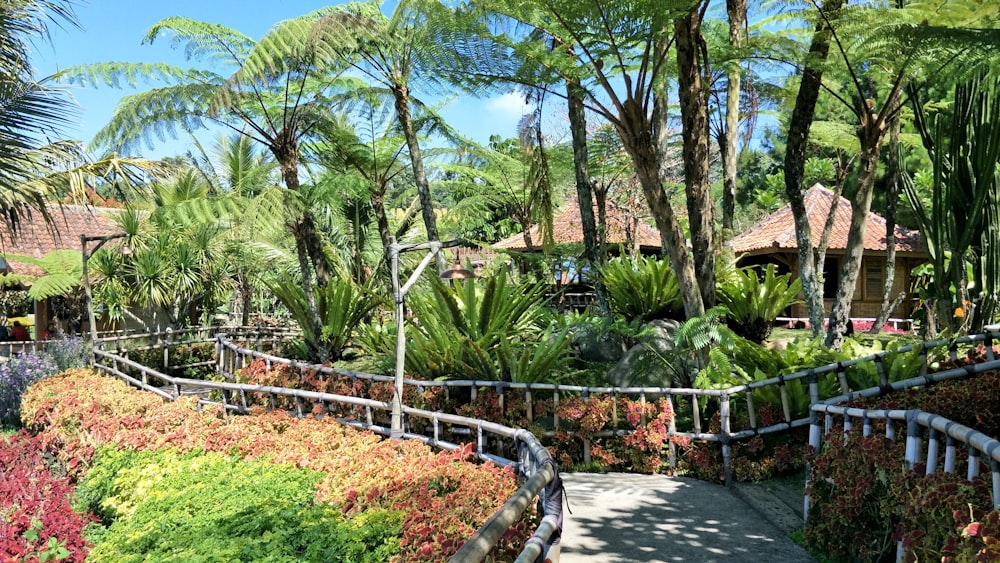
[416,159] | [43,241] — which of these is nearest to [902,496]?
[416,159]

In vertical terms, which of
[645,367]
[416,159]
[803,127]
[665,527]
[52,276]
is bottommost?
[665,527]

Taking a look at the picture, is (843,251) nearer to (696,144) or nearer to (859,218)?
(859,218)

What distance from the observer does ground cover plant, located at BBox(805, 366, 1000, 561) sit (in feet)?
9.25

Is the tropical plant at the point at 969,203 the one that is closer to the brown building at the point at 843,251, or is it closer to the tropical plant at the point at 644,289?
the tropical plant at the point at 644,289

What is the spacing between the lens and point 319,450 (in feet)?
20.6

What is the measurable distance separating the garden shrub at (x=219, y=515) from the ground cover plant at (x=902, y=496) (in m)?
2.58

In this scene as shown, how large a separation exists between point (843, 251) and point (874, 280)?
4.63 ft

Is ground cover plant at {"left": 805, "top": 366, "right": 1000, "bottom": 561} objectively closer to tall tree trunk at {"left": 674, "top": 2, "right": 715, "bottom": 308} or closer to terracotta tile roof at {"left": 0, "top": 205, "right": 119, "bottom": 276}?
tall tree trunk at {"left": 674, "top": 2, "right": 715, "bottom": 308}

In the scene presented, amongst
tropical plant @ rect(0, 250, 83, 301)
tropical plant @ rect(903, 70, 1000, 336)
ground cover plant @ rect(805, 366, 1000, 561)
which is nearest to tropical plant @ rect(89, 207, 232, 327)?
tropical plant @ rect(0, 250, 83, 301)

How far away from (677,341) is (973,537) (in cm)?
466

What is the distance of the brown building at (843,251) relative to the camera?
55.2 feet

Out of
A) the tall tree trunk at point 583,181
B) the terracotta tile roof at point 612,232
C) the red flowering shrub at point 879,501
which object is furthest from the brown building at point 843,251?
the red flowering shrub at point 879,501

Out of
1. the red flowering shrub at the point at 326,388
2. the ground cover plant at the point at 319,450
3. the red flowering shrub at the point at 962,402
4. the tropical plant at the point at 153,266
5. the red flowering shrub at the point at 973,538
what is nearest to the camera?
the red flowering shrub at the point at 973,538

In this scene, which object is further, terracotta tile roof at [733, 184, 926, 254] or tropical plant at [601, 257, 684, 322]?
terracotta tile roof at [733, 184, 926, 254]
